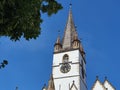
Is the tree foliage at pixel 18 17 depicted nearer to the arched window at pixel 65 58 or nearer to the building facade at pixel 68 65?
the building facade at pixel 68 65

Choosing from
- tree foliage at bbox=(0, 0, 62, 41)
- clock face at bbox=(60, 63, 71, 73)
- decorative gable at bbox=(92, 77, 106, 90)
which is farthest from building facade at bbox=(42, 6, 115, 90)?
tree foliage at bbox=(0, 0, 62, 41)

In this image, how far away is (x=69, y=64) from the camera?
3756 centimetres

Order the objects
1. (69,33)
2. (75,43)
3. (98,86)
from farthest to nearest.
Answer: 1. (69,33)
2. (75,43)
3. (98,86)

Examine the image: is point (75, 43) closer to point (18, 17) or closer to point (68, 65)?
point (68, 65)

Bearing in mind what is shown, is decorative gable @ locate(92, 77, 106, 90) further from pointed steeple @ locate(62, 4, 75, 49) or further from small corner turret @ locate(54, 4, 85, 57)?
pointed steeple @ locate(62, 4, 75, 49)

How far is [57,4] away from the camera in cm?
667

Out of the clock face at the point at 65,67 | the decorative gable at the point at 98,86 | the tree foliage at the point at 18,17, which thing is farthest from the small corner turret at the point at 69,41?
the tree foliage at the point at 18,17

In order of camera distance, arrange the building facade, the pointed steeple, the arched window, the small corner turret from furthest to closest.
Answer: the pointed steeple, the small corner turret, the arched window, the building facade

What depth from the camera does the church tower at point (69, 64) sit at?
118 feet

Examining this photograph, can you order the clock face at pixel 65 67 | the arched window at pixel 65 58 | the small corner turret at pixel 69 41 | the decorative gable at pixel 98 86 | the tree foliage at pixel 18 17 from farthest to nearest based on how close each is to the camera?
the small corner turret at pixel 69 41, the arched window at pixel 65 58, the clock face at pixel 65 67, the decorative gable at pixel 98 86, the tree foliage at pixel 18 17

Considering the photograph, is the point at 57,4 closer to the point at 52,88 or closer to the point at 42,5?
the point at 42,5

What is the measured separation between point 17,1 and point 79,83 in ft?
98.0

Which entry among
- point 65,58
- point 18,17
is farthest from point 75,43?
point 18,17

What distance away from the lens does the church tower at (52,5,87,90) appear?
35.9 metres
